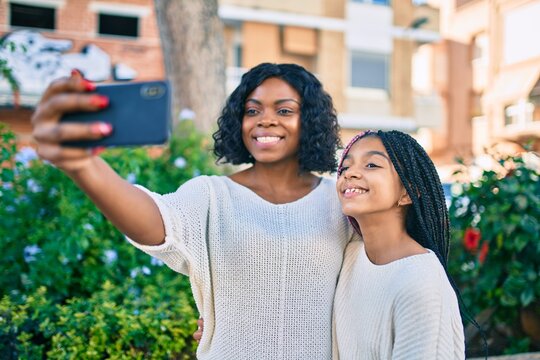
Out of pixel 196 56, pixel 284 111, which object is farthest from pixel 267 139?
pixel 196 56

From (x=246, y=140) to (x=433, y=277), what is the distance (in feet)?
2.70

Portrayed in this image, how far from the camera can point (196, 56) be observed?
5.64 m

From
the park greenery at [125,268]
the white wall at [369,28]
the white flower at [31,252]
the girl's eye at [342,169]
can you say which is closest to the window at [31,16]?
the white wall at [369,28]

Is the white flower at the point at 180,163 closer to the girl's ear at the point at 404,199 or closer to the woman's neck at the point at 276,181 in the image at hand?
the woman's neck at the point at 276,181

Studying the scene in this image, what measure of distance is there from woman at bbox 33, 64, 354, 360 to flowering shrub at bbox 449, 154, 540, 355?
1.73 m

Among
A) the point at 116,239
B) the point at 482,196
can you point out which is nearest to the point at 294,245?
the point at 116,239

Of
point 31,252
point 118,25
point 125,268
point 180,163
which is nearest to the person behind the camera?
point 31,252

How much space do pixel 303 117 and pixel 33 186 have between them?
215 cm

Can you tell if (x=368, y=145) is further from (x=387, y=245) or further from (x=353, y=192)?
(x=387, y=245)

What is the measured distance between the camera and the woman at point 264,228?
189 cm

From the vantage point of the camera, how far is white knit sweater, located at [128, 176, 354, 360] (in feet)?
6.44

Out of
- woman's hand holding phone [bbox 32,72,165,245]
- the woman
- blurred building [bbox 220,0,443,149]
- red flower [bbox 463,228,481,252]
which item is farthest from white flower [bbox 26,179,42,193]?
blurred building [bbox 220,0,443,149]

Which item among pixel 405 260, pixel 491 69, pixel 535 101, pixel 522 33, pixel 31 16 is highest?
pixel 522 33

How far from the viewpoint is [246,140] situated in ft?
7.22
